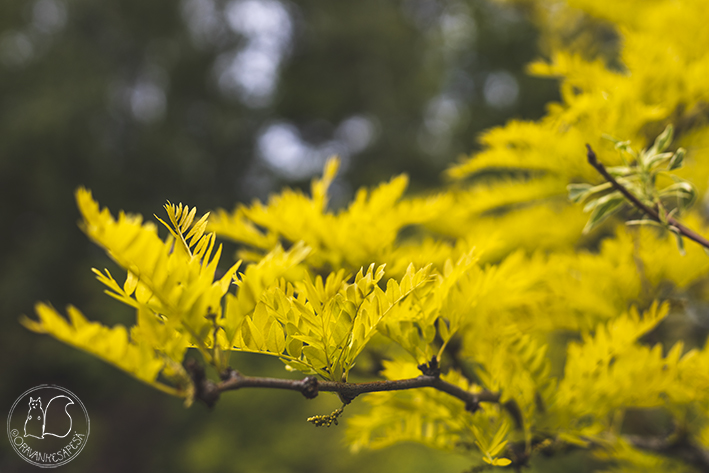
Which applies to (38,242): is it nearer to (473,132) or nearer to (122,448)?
(122,448)

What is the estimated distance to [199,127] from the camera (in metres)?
5.53

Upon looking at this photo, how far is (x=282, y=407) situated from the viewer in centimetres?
351

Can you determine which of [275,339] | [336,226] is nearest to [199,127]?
[336,226]

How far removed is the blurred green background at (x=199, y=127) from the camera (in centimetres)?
368

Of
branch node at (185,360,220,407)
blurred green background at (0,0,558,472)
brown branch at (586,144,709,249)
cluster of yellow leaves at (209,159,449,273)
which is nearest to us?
branch node at (185,360,220,407)

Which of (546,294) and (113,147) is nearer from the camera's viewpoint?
(546,294)

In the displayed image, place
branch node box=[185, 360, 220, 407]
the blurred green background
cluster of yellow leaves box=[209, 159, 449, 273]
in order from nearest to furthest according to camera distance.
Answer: branch node box=[185, 360, 220, 407]
cluster of yellow leaves box=[209, 159, 449, 273]
the blurred green background

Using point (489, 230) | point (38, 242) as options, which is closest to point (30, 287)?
point (38, 242)

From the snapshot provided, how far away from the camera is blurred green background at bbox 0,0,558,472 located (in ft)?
12.1

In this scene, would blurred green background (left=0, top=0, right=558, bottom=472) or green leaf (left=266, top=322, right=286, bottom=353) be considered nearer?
green leaf (left=266, top=322, right=286, bottom=353)

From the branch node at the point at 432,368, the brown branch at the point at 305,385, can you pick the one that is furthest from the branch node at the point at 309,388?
the branch node at the point at 432,368

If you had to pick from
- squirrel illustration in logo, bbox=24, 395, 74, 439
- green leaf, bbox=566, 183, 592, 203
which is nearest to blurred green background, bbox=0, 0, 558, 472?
squirrel illustration in logo, bbox=24, 395, 74, 439

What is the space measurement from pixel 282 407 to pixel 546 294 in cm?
328

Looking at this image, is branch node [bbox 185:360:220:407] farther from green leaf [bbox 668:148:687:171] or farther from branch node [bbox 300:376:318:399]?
green leaf [bbox 668:148:687:171]
